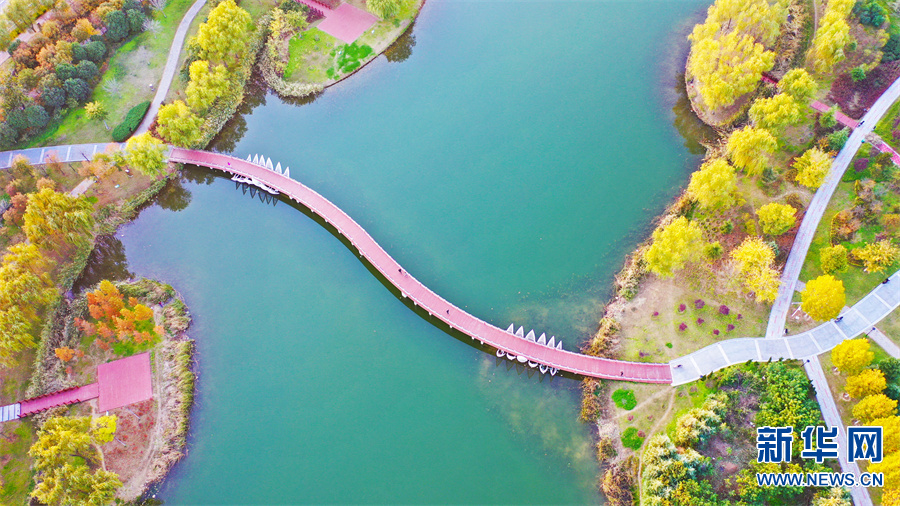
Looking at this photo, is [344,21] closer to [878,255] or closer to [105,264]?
[105,264]

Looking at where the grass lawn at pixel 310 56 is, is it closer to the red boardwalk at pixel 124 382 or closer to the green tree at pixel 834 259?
the red boardwalk at pixel 124 382

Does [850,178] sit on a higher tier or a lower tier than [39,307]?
higher

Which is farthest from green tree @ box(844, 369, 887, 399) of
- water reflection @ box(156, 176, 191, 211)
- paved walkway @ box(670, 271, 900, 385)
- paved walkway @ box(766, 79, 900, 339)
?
water reflection @ box(156, 176, 191, 211)

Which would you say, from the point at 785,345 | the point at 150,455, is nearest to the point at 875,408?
the point at 785,345

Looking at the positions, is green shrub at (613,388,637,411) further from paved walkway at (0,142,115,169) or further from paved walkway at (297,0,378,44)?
paved walkway at (0,142,115,169)

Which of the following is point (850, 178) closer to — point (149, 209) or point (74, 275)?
point (149, 209)

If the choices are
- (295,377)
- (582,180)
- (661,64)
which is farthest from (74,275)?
(661,64)

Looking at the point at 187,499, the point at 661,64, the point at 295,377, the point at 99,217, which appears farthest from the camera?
the point at 661,64

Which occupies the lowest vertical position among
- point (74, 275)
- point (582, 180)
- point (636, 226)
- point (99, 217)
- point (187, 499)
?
point (187, 499)
